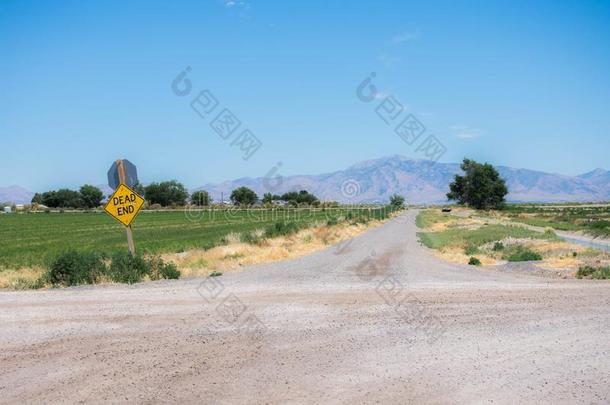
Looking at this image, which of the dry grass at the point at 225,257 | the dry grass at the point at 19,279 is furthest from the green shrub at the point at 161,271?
the dry grass at the point at 19,279

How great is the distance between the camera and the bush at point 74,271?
50.5 ft

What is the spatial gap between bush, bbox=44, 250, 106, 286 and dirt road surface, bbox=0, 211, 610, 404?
178 centimetres

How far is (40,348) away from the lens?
25.9ft

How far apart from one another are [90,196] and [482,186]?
13406 cm

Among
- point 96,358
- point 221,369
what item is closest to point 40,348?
point 96,358

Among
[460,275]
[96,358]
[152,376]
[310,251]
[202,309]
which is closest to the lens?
[152,376]

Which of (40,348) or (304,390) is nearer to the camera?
(304,390)

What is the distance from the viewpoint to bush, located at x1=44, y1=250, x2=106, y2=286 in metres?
15.4

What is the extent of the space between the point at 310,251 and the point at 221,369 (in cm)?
2190

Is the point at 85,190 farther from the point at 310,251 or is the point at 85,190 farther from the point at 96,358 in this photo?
the point at 96,358

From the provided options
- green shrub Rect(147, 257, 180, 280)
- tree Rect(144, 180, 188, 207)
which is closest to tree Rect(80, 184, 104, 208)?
tree Rect(144, 180, 188, 207)

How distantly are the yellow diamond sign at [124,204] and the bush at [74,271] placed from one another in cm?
170

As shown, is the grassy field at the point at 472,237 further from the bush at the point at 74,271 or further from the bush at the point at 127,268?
the bush at the point at 74,271

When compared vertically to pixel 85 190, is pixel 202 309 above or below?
below
